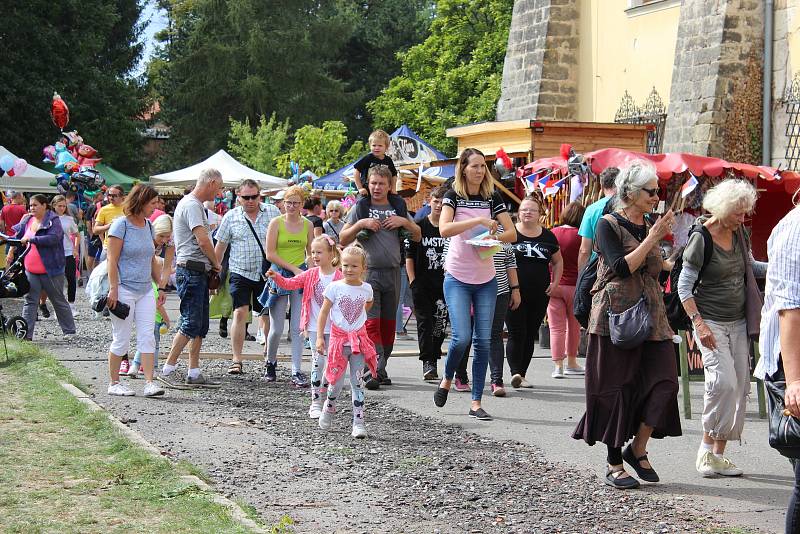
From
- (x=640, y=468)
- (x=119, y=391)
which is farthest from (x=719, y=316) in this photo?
(x=119, y=391)

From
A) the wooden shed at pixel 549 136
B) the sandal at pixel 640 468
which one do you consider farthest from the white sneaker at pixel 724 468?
the wooden shed at pixel 549 136

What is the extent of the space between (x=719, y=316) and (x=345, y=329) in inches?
102

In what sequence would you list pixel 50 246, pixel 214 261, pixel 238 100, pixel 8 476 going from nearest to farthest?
1. pixel 8 476
2. pixel 214 261
3. pixel 50 246
4. pixel 238 100

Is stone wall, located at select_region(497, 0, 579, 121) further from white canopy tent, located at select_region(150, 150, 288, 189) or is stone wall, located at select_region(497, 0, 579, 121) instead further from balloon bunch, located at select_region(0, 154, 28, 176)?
balloon bunch, located at select_region(0, 154, 28, 176)

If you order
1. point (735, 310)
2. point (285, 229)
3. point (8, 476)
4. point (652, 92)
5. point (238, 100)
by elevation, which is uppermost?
point (238, 100)

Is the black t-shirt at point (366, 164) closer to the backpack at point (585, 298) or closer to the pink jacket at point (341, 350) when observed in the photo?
the pink jacket at point (341, 350)

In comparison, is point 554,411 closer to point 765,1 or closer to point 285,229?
point 285,229

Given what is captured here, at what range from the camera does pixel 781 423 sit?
14.8 ft

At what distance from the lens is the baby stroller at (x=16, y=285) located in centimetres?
1283

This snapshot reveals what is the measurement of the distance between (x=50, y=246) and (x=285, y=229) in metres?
4.31

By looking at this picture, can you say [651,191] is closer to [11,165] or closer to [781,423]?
[781,423]

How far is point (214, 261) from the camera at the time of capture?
1031 cm

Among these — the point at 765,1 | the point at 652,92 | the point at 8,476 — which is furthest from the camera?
the point at 652,92

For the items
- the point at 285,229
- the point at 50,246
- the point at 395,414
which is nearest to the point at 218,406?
the point at 395,414
